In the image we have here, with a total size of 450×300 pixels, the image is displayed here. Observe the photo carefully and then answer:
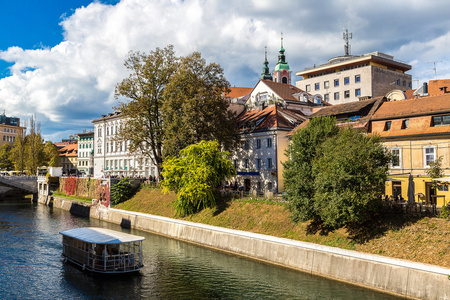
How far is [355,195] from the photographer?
29891 mm

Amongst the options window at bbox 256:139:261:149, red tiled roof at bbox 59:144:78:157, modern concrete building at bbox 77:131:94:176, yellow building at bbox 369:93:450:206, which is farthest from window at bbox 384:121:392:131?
red tiled roof at bbox 59:144:78:157

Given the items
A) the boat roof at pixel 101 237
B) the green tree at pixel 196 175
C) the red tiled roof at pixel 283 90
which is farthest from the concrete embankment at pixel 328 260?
the red tiled roof at pixel 283 90

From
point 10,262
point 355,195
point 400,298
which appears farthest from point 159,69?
point 400,298

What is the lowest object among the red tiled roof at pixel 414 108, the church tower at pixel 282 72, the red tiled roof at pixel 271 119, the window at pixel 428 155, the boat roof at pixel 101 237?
the boat roof at pixel 101 237

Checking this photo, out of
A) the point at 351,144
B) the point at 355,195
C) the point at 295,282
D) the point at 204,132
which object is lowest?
the point at 295,282

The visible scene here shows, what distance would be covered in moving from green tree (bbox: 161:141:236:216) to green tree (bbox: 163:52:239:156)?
4.51m

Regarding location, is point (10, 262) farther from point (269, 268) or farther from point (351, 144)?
point (351, 144)

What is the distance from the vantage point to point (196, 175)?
1868 inches

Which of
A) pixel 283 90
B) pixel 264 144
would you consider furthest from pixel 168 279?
pixel 283 90

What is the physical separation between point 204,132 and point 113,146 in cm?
5287

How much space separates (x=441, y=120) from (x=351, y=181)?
50.5 feet

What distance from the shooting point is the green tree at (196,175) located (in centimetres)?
4738

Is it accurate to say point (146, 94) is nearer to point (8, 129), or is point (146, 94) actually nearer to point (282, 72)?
point (282, 72)

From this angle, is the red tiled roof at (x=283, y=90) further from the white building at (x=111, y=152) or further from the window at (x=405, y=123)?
the window at (x=405, y=123)
